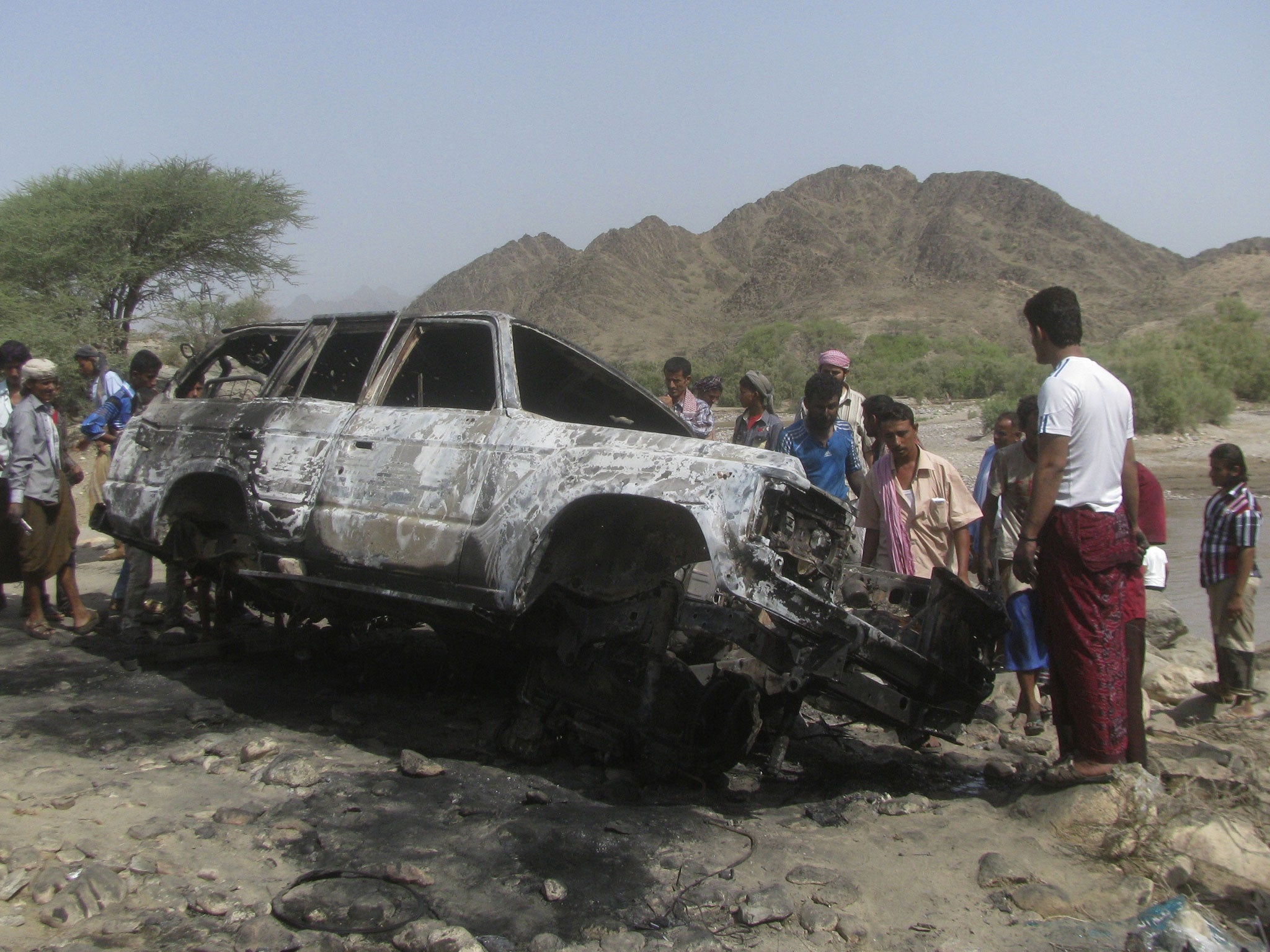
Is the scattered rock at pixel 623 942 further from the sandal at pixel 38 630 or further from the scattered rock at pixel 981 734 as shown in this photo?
the sandal at pixel 38 630

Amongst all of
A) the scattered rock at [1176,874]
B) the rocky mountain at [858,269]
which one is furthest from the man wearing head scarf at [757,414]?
the rocky mountain at [858,269]

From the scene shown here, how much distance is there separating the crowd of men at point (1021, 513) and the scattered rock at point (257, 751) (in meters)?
2.21

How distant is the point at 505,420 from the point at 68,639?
376cm

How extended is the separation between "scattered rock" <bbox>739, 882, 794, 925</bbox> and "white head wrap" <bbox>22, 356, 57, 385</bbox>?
17.7ft

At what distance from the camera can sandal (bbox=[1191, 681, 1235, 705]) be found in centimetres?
596

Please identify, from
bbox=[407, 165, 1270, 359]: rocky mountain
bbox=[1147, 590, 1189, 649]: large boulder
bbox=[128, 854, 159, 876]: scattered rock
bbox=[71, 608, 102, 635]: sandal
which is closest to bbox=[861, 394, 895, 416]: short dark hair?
bbox=[1147, 590, 1189, 649]: large boulder

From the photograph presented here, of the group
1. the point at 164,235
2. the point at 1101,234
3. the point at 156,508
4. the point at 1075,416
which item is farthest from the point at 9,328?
the point at 1101,234

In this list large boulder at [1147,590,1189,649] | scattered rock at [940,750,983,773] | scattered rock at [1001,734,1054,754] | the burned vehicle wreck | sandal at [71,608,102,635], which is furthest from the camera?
large boulder at [1147,590,1189,649]

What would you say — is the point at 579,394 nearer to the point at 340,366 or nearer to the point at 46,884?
the point at 340,366

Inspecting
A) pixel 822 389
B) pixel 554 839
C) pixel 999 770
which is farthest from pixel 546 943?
pixel 822 389

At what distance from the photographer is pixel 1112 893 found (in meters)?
3.34

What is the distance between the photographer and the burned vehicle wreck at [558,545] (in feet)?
12.8

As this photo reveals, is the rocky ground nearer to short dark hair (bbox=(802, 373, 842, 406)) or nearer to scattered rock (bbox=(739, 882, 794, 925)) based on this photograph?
scattered rock (bbox=(739, 882, 794, 925))

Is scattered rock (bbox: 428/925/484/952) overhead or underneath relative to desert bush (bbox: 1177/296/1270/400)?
underneath
